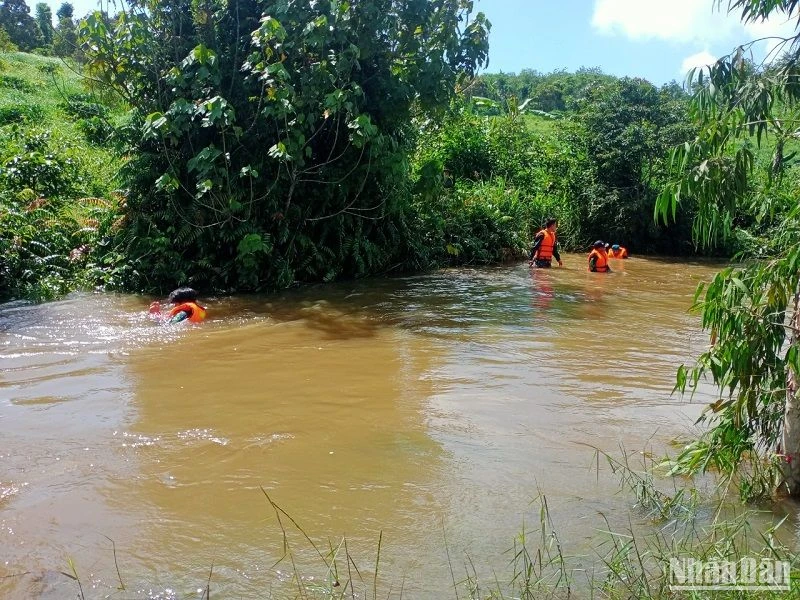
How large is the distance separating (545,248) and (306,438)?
1141 cm

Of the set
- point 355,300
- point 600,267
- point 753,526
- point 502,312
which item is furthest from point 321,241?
point 753,526

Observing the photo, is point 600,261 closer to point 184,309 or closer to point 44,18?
point 184,309

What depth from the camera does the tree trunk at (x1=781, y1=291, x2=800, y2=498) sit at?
3.74 meters

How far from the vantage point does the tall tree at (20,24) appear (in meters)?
49.8

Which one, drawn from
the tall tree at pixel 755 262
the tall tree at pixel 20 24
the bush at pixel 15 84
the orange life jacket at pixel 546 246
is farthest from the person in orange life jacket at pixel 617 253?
the tall tree at pixel 20 24

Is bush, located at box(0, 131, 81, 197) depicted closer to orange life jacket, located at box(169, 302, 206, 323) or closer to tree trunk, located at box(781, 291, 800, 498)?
orange life jacket, located at box(169, 302, 206, 323)

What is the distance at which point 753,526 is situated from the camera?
376 cm

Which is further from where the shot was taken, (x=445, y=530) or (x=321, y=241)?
(x=321, y=241)

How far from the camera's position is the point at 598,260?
1547 centimetres

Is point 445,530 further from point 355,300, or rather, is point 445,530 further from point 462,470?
point 355,300

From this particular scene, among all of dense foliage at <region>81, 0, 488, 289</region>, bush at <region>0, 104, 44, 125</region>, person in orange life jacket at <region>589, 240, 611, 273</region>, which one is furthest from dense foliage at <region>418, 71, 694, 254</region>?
bush at <region>0, 104, 44, 125</region>

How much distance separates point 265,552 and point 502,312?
7.44 metres

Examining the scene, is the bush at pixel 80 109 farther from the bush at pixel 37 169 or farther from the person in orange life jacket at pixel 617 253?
the person in orange life jacket at pixel 617 253

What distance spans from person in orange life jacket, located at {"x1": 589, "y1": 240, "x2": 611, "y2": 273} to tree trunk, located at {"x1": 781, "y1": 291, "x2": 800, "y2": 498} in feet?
38.3
